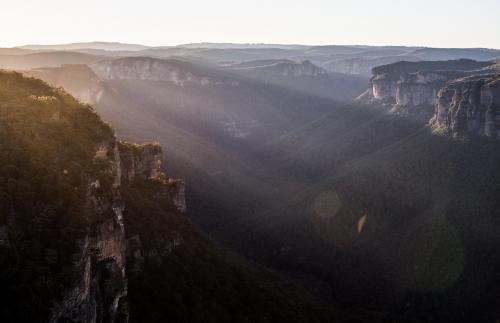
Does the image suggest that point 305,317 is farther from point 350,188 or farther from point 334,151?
point 334,151

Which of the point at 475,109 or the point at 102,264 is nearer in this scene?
the point at 102,264

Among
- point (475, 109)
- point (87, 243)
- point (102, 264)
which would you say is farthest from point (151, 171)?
point (475, 109)

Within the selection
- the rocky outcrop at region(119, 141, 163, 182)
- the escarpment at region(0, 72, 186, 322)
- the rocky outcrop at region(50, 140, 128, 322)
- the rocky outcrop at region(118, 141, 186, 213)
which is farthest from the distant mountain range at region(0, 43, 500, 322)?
the rocky outcrop at region(50, 140, 128, 322)

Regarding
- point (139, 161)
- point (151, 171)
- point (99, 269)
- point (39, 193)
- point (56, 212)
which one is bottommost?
point (151, 171)

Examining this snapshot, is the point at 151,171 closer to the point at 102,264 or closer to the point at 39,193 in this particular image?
the point at 102,264

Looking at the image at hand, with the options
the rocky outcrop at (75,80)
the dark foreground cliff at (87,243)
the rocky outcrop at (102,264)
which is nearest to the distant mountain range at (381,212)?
the rocky outcrop at (75,80)

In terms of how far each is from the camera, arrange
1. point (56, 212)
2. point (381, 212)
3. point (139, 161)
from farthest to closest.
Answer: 1. point (381, 212)
2. point (139, 161)
3. point (56, 212)

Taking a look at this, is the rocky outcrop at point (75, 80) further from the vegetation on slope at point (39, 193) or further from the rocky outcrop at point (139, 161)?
the vegetation on slope at point (39, 193)
